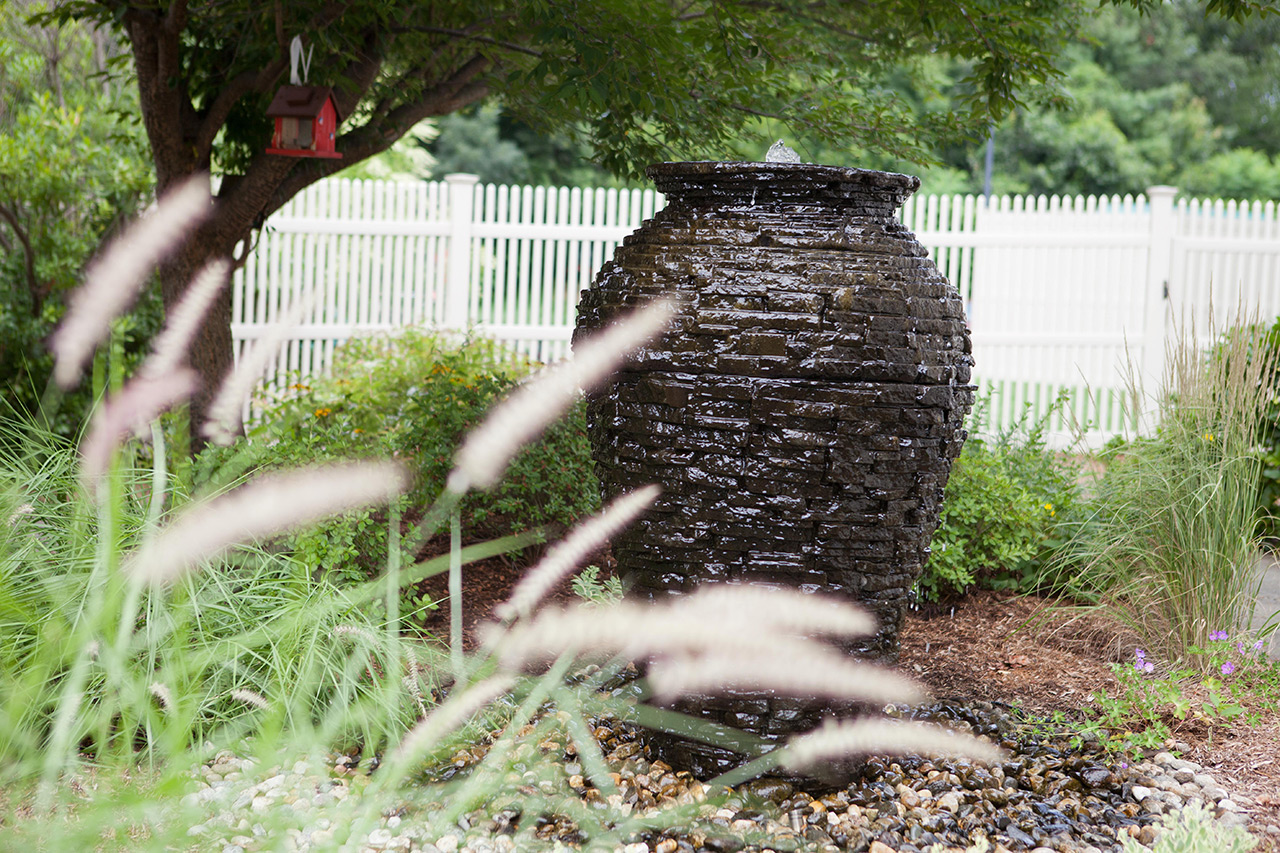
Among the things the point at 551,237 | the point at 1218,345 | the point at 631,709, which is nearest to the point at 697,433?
the point at 631,709

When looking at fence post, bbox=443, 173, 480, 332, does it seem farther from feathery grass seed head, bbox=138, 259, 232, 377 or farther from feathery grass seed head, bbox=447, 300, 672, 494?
feathery grass seed head, bbox=138, 259, 232, 377

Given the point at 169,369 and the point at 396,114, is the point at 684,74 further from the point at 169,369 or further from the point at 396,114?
the point at 169,369

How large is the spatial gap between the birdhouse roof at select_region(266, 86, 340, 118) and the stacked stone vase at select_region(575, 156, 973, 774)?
5.76ft

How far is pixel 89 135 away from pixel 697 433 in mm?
6746

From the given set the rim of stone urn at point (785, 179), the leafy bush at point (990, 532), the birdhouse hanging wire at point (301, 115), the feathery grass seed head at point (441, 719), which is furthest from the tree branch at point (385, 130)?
the feathery grass seed head at point (441, 719)

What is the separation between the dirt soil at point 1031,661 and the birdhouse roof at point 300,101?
5.87 ft

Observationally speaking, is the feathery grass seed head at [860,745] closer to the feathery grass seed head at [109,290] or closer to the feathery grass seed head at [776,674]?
the feathery grass seed head at [776,674]

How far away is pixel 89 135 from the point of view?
709 centimetres

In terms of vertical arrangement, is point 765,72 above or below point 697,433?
above

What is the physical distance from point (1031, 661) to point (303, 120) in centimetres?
305

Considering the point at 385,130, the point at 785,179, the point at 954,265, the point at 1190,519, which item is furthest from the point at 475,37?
the point at 954,265

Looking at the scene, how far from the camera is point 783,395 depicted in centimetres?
201

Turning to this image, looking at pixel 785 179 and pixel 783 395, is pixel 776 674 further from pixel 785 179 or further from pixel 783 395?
pixel 785 179

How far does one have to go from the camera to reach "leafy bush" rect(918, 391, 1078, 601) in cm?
370
